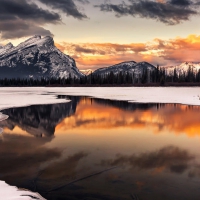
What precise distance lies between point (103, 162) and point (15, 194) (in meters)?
4.94

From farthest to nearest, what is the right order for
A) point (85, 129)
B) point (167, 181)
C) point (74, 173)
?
point (85, 129) → point (74, 173) → point (167, 181)

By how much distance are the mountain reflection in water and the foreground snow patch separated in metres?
0.40

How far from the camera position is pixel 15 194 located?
29.0 feet

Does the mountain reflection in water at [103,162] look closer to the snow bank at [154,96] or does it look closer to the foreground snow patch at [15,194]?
the foreground snow patch at [15,194]

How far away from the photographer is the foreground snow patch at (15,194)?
8.57 m

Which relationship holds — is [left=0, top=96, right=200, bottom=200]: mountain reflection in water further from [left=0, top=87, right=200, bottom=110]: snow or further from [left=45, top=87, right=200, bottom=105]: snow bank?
[left=45, top=87, right=200, bottom=105]: snow bank

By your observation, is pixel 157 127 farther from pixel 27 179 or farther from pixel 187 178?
pixel 27 179

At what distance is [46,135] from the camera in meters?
19.5

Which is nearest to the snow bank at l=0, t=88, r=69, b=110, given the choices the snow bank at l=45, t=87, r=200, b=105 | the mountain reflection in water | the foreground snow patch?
the snow bank at l=45, t=87, r=200, b=105

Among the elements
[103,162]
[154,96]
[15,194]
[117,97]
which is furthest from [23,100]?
[15,194]

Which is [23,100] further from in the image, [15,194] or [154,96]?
[15,194]

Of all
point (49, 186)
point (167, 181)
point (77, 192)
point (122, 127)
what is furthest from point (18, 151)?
point (122, 127)

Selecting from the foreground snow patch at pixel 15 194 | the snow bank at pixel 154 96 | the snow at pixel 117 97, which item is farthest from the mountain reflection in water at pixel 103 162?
the snow bank at pixel 154 96

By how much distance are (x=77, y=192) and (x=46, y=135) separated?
10.7m
